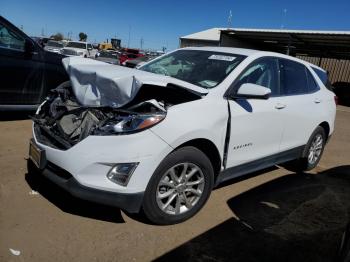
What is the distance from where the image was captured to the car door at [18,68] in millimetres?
6203

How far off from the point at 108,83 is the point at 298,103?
8.49ft

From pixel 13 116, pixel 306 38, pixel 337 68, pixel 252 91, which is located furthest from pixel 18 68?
pixel 337 68

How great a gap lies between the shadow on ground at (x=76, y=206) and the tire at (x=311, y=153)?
3049mm

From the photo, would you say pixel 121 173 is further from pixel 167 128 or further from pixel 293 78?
pixel 293 78

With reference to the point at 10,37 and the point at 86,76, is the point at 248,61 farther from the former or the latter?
the point at 10,37

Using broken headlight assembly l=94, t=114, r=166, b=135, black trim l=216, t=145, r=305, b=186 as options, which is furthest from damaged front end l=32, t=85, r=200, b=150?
black trim l=216, t=145, r=305, b=186

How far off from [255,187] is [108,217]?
6.88ft

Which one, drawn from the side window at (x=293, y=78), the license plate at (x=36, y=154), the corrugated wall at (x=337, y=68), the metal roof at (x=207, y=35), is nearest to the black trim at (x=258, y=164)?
the side window at (x=293, y=78)

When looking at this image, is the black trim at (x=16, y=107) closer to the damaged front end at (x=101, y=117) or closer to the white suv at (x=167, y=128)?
the white suv at (x=167, y=128)

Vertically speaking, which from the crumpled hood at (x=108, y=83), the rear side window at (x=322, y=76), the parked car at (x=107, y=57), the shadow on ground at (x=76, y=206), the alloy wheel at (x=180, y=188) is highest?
the rear side window at (x=322, y=76)

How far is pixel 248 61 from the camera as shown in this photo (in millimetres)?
4117

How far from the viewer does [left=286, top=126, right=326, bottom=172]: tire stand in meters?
5.43

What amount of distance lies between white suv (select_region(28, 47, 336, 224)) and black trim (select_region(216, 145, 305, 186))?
2 centimetres

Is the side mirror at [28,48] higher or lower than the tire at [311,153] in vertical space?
higher
